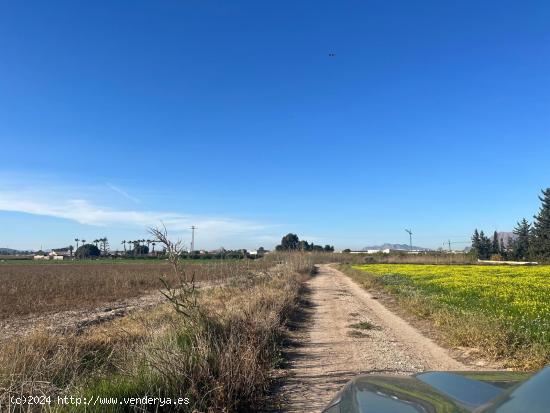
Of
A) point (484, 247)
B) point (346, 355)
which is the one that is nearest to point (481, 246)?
point (484, 247)

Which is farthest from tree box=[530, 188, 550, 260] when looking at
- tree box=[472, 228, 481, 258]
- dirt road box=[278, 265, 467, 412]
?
dirt road box=[278, 265, 467, 412]

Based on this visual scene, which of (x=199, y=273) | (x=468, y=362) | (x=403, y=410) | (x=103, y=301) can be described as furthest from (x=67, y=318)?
(x=199, y=273)

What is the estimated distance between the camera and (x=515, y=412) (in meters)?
2.03

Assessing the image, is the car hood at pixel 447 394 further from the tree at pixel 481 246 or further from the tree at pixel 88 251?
the tree at pixel 88 251

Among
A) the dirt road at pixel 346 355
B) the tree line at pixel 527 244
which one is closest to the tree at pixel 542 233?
the tree line at pixel 527 244

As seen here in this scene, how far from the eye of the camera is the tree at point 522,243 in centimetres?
10072

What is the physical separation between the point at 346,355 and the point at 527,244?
105732mm

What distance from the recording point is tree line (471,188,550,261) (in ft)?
284

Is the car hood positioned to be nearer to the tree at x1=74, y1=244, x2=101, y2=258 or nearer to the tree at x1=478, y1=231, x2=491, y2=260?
the tree at x1=478, y1=231, x2=491, y2=260

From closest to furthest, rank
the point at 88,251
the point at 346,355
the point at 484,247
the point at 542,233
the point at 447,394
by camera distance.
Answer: the point at 447,394, the point at 346,355, the point at 542,233, the point at 484,247, the point at 88,251

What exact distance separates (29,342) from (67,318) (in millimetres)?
11794

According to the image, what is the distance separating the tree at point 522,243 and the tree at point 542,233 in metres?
5.85

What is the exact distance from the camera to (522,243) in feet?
342

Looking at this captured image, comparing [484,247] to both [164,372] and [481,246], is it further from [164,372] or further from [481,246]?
[164,372]
